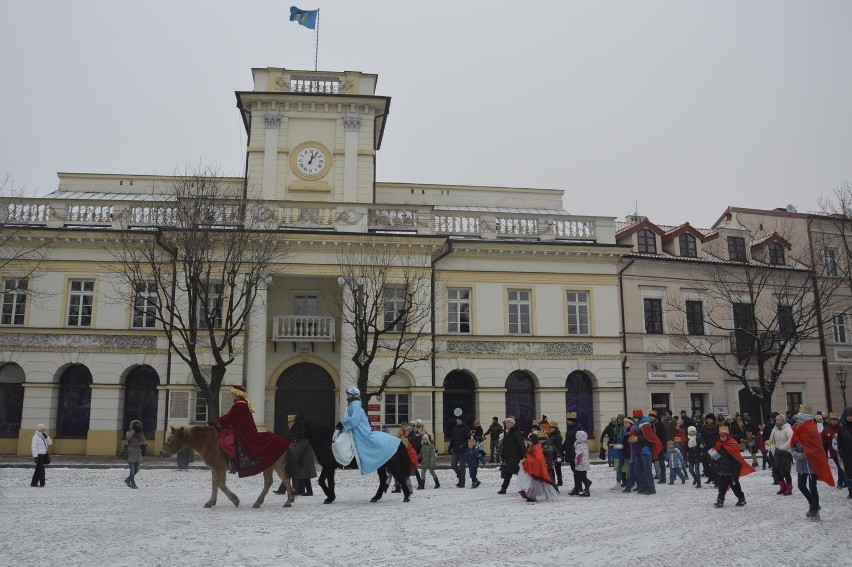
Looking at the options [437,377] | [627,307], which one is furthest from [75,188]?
[627,307]

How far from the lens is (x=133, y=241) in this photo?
1093 inches

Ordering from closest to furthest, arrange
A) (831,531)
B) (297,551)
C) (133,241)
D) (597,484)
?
1. (297,551)
2. (831,531)
3. (597,484)
4. (133,241)

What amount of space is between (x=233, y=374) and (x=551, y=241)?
49.0 feet

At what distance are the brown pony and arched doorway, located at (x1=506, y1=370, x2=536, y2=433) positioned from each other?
19513 millimetres

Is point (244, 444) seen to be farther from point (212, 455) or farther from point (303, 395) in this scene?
point (303, 395)

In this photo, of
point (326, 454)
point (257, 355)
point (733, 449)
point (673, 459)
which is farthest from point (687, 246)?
point (326, 454)

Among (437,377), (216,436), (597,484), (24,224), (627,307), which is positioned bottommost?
(597,484)

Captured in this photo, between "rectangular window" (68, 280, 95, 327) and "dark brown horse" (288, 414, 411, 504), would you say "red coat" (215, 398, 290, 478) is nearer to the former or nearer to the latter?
"dark brown horse" (288, 414, 411, 504)

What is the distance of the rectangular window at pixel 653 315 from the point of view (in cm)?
3466

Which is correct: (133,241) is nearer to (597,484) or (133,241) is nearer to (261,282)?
(261,282)

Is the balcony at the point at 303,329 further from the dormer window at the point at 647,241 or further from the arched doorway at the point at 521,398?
the dormer window at the point at 647,241

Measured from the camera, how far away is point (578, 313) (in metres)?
33.1

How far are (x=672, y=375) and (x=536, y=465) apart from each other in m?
21.0

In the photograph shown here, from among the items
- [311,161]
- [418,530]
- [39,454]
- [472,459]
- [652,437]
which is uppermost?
[311,161]
